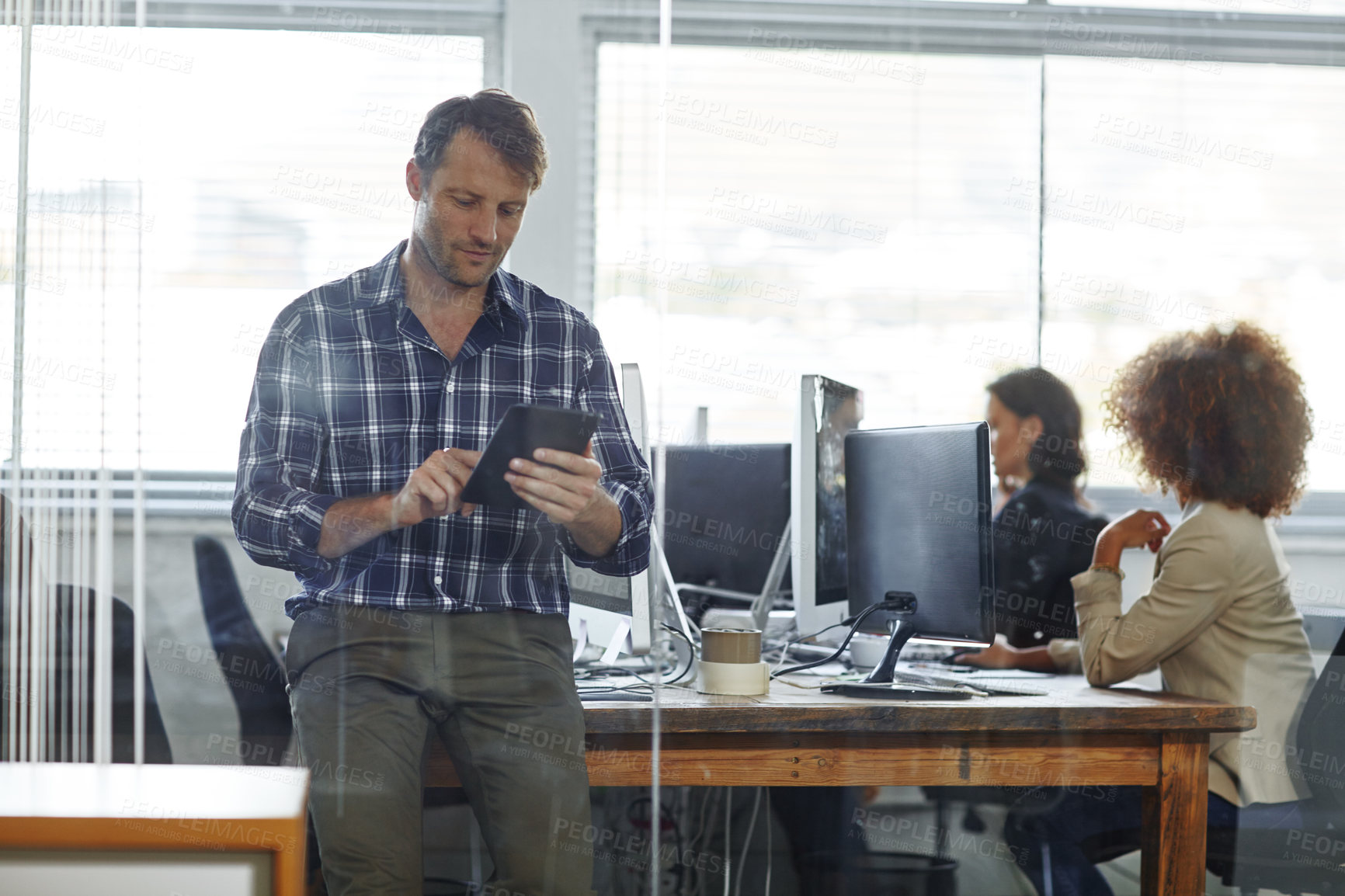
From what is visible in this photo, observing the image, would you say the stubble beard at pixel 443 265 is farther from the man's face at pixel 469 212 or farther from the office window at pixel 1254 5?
the office window at pixel 1254 5

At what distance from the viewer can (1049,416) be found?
2.54m

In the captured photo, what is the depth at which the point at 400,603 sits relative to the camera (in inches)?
60.6

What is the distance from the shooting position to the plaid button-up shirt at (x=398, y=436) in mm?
1525

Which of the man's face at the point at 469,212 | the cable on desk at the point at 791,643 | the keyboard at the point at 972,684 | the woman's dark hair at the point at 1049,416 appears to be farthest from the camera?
the woman's dark hair at the point at 1049,416

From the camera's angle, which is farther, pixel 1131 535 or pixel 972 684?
pixel 1131 535

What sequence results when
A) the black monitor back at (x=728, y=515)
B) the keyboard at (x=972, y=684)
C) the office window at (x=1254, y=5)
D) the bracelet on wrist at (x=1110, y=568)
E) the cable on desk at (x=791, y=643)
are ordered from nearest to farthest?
the keyboard at (x=972, y=684)
the bracelet on wrist at (x=1110, y=568)
the cable on desk at (x=791, y=643)
the black monitor back at (x=728, y=515)
the office window at (x=1254, y=5)

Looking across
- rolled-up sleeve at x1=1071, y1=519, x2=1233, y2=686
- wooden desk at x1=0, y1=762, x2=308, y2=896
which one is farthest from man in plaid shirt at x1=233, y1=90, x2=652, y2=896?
rolled-up sleeve at x1=1071, y1=519, x2=1233, y2=686

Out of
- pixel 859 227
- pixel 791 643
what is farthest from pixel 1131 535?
pixel 859 227

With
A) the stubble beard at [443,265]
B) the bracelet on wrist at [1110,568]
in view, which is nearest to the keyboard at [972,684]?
the bracelet on wrist at [1110,568]

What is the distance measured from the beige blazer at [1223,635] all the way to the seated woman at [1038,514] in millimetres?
484

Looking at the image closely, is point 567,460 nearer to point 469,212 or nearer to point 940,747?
point 469,212

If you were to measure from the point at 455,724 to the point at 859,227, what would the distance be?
2051 mm

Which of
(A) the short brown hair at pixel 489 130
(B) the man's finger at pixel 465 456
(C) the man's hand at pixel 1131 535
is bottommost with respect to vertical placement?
(C) the man's hand at pixel 1131 535

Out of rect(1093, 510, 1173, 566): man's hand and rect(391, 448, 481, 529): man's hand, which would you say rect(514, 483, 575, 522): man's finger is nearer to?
rect(391, 448, 481, 529): man's hand
